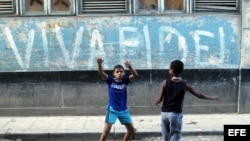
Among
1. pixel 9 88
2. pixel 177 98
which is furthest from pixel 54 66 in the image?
pixel 177 98

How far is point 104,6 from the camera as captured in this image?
9.60 meters

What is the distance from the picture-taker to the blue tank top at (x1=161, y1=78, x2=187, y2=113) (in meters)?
5.64

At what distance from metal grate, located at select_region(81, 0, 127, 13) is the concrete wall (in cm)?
22

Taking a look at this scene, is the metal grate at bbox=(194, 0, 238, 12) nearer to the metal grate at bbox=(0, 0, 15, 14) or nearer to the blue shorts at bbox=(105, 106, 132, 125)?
the blue shorts at bbox=(105, 106, 132, 125)

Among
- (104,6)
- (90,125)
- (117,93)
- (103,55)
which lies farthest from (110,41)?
(117,93)

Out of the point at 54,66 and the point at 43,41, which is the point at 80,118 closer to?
the point at 54,66

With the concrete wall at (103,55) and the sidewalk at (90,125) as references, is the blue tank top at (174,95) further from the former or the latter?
the concrete wall at (103,55)

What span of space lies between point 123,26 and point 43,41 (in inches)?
71.5

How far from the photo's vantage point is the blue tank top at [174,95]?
5637 mm

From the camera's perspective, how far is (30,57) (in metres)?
9.51

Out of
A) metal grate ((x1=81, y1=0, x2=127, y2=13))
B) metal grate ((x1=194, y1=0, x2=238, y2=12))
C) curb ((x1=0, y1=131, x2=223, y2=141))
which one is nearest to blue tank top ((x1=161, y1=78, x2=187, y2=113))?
curb ((x1=0, y1=131, x2=223, y2=141))

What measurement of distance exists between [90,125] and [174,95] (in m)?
3.37

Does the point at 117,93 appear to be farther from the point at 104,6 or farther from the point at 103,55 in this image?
the point at 104,6

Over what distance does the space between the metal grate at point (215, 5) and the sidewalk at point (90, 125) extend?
242cm
